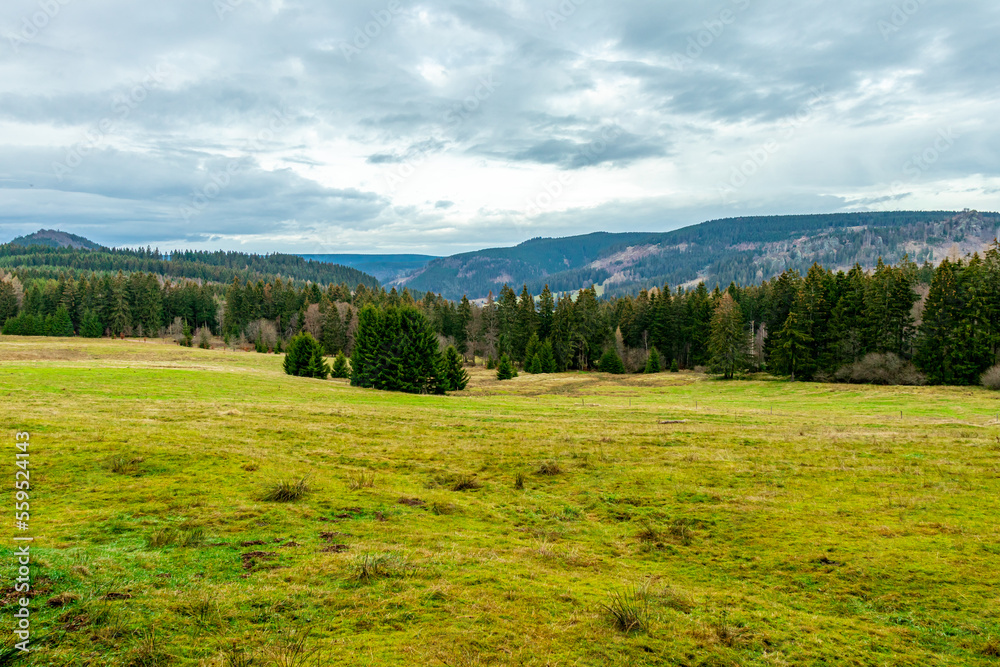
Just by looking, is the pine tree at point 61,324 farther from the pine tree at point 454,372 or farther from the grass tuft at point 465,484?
the grass tuft at point 465,484

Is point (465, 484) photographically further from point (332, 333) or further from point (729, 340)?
point (332, 333)

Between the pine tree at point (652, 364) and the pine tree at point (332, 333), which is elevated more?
the pine tree at point (332, 333)

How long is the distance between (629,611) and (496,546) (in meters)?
3.42

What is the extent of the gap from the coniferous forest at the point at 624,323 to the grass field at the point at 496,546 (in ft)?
119

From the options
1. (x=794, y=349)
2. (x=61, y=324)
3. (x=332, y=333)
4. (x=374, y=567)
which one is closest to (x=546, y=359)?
(x=794, y=349)

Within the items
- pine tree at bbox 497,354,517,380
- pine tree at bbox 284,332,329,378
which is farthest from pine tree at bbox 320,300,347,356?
pine tree at bbox 284,332,329,378

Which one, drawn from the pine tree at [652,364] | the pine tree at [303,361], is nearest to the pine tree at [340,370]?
the pine tree at [303,361]

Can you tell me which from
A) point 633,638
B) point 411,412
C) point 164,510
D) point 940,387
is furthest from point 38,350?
point 940,387

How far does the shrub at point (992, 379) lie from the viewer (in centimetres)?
5259

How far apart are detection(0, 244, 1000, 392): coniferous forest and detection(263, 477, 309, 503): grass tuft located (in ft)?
131

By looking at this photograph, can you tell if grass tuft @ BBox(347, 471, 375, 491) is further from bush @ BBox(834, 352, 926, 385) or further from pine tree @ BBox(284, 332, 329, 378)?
bush @ BBox(834, 352, 926, 385)

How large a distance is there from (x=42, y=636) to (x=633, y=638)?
20.6 ft

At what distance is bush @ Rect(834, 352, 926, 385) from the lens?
62.1 m

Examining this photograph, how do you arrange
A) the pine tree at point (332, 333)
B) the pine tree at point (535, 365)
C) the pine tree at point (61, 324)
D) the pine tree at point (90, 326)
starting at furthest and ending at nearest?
the pine tree at point (90, 326) → the pine tree at point (332, 333) → the pine tree at point (61, 324) → the pine tree at point (535, 365)
